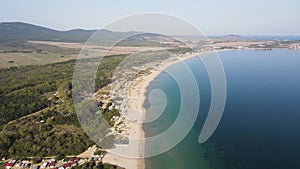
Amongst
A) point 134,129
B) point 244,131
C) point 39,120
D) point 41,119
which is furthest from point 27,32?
point 244,131

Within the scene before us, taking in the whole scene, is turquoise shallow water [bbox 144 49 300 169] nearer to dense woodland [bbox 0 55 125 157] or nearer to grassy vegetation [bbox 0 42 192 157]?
grassy vegetation [bbox 0 42 192 157]

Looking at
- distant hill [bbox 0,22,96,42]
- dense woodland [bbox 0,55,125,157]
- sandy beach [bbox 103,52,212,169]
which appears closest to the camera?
sandy beach [bbox 103,52,212,169]

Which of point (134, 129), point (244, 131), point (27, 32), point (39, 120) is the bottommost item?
point (244, 131)

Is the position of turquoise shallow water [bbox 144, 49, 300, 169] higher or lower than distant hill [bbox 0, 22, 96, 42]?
lower

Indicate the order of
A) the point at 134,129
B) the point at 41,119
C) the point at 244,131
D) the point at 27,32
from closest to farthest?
1. the point at 244,131
2. the point at 134,129
3. the point at 41,119
4. the point at 27,32

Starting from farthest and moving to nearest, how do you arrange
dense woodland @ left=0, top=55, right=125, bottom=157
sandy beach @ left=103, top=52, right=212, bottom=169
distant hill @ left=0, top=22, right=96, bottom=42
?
distant hill @ left=0, top=22, right=96, bottom=42, dense woodland @ left=0, top=55, right=125, bottom=157, sandy beach @ left=103, top=52, right=212, bottom=169

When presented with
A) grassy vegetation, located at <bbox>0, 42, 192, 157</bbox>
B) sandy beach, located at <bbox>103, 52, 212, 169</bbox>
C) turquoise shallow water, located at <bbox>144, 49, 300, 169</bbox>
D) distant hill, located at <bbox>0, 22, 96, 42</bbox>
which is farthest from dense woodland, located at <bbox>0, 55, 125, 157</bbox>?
distant hill, located at <bbox>0, 22, 96, 42</bbox>

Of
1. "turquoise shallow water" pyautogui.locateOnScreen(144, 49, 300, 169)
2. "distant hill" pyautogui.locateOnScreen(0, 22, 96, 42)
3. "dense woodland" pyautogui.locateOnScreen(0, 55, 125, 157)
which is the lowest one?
"turquoise shallow water" pyautogui.locateOnScreen(144, 49, 300, 169)

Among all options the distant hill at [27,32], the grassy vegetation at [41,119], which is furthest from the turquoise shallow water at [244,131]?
the distant hill at [27,32]

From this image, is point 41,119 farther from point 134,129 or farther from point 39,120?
point 134,129
